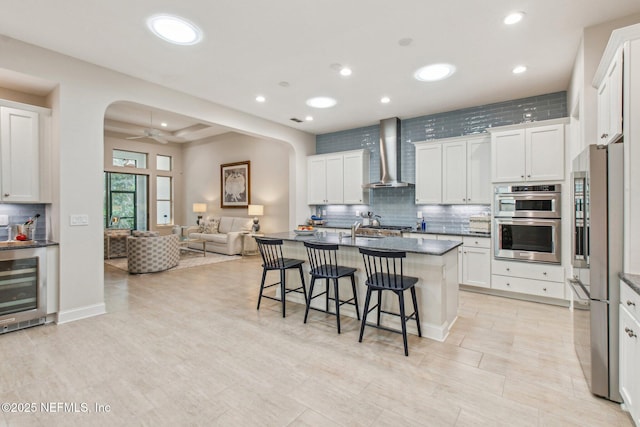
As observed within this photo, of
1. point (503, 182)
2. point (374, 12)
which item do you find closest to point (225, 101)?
point (374, 12)

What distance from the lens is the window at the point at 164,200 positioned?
9.85 metres

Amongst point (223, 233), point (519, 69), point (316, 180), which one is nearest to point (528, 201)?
point (519, 69)

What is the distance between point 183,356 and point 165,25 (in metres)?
3.12

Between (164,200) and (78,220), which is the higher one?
(164,200)

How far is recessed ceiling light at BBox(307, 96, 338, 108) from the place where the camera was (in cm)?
485

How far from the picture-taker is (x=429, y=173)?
17.5 ft

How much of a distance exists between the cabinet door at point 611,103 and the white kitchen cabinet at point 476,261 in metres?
2.46

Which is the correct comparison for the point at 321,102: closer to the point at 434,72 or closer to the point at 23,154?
the point at 434,72

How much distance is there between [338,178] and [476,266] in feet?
10.5

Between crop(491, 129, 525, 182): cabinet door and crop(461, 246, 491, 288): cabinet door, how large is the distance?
3.68 ft

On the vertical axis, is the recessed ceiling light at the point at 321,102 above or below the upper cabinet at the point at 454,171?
above

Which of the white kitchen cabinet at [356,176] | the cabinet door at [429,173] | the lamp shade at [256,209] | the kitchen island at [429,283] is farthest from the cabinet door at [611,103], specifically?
the lamp shade at [256,209]

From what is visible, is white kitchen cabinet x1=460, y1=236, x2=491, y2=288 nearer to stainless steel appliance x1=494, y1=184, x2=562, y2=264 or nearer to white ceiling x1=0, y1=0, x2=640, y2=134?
stainless steel appliance x1=494, y1=184, x2=562, y2=264

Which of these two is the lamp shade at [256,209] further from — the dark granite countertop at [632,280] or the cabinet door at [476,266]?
the dark granite countertop at [632,280]
